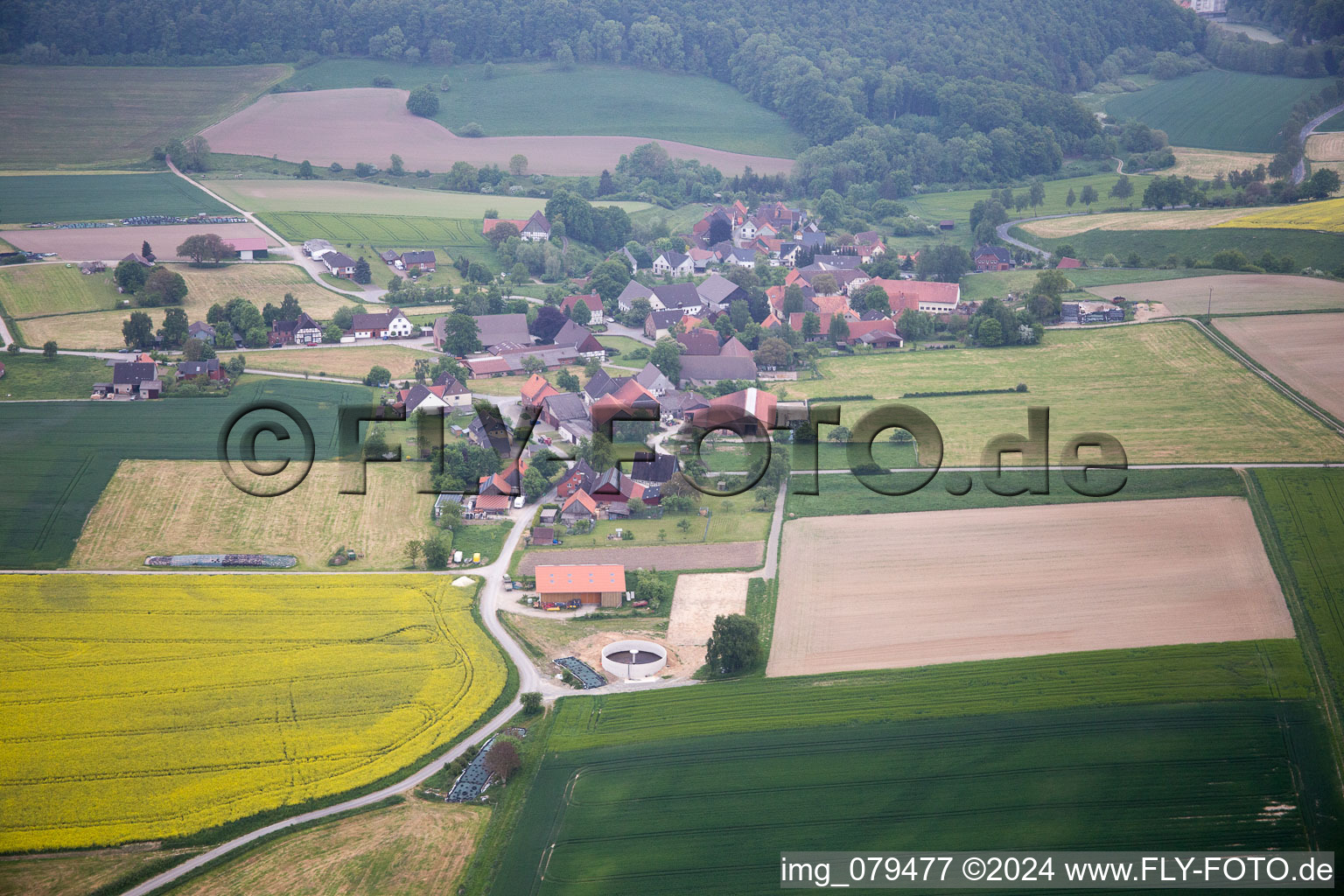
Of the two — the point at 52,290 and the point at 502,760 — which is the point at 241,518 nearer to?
the point at 502,760

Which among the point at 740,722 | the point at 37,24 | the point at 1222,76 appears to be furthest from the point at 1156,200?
the point at 37,24

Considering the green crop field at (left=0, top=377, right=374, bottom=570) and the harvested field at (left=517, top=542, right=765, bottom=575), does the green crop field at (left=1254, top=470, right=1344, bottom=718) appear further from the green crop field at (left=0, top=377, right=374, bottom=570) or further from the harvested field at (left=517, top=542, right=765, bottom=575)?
the green crop field at (left=0, top=377, right=374, bottom=570)

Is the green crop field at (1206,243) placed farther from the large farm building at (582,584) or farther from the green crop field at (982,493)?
the large farm building at (582,584)

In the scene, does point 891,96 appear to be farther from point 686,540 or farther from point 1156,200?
point 686,540

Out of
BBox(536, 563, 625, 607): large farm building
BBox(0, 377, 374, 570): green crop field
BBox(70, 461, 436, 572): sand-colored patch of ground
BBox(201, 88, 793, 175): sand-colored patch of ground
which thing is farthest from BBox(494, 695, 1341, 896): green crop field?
BBox(201, 88, 793, 175): sand-colored patch of ground

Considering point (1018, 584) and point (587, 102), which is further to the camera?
point (587, 102)

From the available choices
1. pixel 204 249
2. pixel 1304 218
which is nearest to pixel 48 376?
pixel 204 249

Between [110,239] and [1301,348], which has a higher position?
[110,239]
